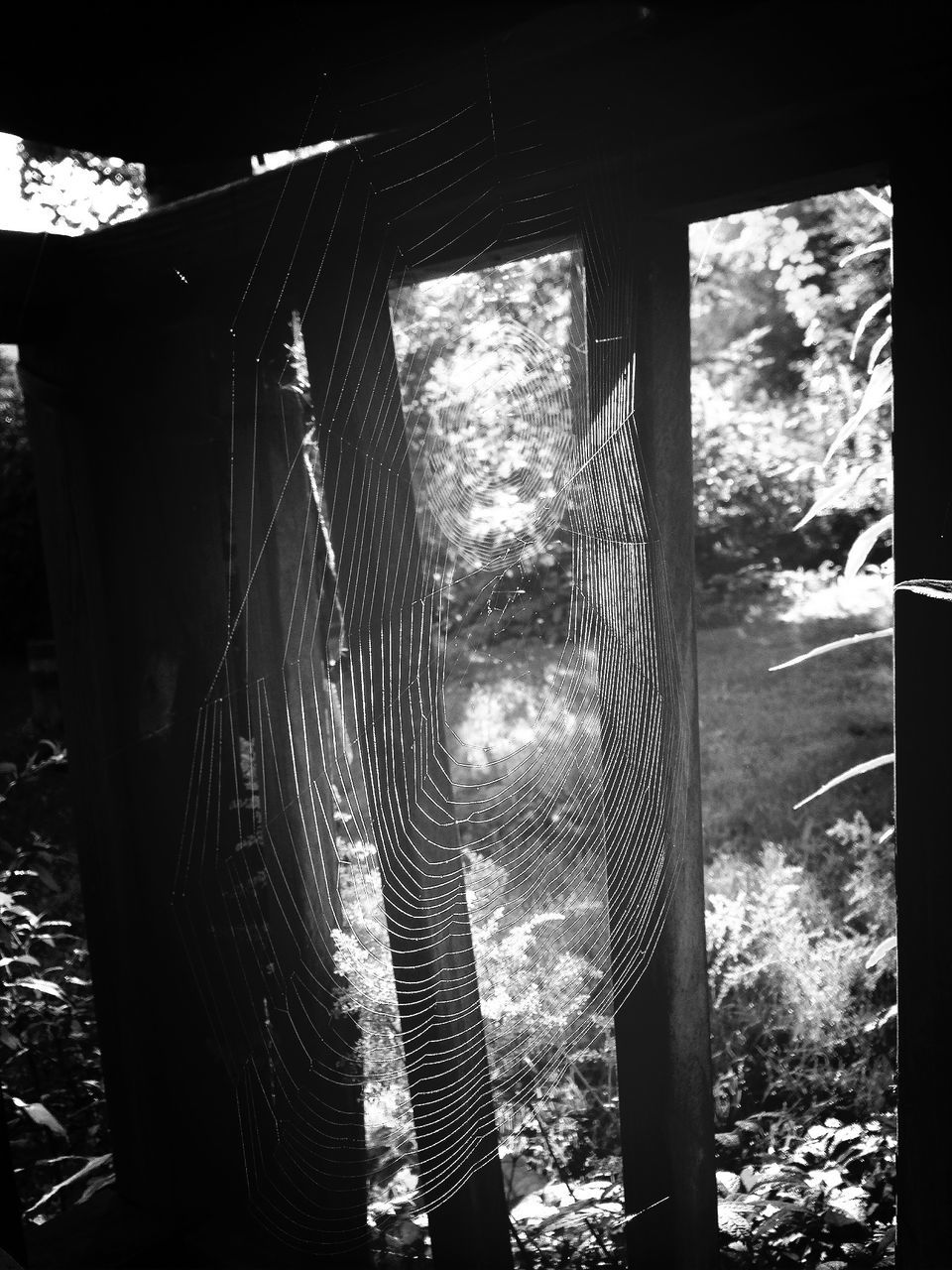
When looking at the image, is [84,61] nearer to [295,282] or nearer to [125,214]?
[295,282]

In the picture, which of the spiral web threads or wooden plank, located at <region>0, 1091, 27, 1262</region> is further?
the spiral web threads

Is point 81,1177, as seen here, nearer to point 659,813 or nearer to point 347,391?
point 659,813

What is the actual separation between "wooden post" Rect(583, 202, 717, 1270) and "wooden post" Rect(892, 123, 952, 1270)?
14.1 inches

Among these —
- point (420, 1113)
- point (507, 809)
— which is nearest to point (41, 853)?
point (420, 1113)

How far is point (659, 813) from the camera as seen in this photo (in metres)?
1.86

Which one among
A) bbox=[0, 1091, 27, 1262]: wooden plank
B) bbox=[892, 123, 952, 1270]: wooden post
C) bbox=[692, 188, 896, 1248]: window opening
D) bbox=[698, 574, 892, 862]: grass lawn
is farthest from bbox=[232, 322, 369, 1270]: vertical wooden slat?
bbox=[698, 574, 892, 862]: grass lawn

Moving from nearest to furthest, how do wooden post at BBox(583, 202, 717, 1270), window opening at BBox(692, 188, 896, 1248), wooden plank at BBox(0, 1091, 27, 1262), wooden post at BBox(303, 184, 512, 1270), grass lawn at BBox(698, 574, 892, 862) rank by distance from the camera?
wooden plank at BBox(0, 1091, 27, 1262), wooden post at BBox(583, 202, 717, 1270), wooden post at BBox(303, 184, 512, 1270), window opening at BBox(692, 188, 896, 1248), grass lawn at BBox(698, 574, 892, 862)

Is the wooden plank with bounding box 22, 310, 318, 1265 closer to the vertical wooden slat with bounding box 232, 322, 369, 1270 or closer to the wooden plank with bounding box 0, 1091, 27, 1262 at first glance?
the vertical wooden slat with bounding box 232, 322, 369, 1270

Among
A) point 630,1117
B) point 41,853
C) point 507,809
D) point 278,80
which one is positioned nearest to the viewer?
point 278,80

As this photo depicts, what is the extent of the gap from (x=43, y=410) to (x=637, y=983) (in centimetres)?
136

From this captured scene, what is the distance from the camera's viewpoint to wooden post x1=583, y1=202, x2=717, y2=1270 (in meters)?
1.54

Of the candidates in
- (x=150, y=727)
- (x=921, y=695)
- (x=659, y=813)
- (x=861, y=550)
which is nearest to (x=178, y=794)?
(x=150, y=727)

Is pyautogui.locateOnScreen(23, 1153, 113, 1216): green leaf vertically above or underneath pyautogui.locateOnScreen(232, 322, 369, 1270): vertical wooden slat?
underneath

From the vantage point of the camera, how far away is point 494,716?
507 cm
